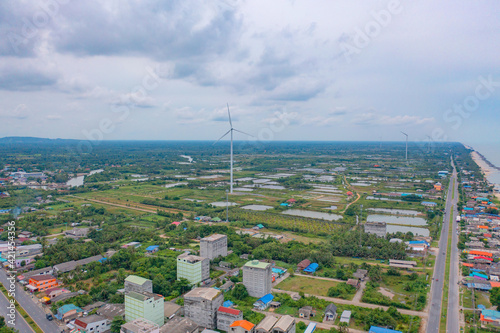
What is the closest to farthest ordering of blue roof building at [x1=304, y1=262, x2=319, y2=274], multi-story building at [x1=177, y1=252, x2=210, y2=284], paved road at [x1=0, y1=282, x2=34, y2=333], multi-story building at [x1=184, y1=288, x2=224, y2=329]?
paved road at [x1=0, y1=282, x2=34, y2=333] < multi-story building at [x1=184, y1=288, x2=224, y2=329] < multi-story building at [x1=177, y1=252, x2=210, y2=284] < blue roof building at [x1=304, y1=262, x2=319, y2=274]

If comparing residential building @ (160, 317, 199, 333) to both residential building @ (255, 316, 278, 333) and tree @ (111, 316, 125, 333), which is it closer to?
tree @ (111, 316, 125, 333)

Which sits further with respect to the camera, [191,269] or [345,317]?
[191,269]

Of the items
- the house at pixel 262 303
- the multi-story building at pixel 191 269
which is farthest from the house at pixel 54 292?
the house at pixel 262 303

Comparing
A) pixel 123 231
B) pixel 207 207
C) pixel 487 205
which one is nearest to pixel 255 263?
pixel 123 231

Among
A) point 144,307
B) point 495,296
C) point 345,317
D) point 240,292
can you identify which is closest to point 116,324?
point 144,307

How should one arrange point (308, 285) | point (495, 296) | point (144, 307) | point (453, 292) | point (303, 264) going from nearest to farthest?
point (144, 307) → point (495, 296) → point (453, 292) → point (308, 285) → point (303, 264)

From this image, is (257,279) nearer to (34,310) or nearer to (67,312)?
(67,312)

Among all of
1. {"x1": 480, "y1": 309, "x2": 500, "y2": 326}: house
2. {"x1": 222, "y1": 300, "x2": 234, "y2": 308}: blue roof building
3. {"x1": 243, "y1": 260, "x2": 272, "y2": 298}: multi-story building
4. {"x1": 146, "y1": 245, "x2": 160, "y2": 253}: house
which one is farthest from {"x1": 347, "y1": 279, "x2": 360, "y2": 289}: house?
{"x1": 146, "y1": 245, "x2": 160, "y2": 253}: house

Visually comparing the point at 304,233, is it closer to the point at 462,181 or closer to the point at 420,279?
the point at 420,279
